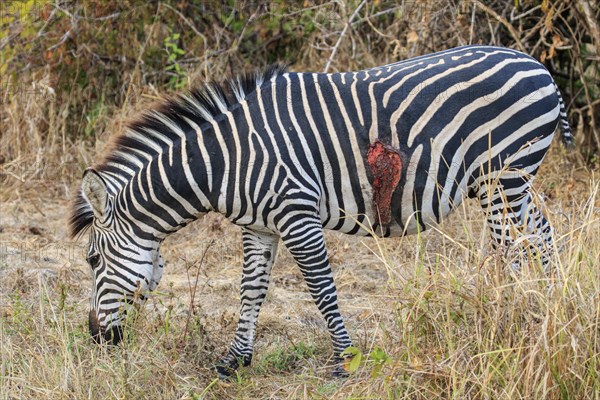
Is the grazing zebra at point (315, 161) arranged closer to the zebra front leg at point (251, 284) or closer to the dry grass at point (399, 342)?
the zebra front leg at point (251, 284)

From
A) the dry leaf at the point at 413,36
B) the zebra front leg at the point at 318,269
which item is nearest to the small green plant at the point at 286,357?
the zebra front leg at the point at 318,269

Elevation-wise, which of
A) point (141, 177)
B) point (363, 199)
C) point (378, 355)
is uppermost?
point (141, 177)

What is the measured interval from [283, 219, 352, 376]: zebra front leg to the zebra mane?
91 centimetres

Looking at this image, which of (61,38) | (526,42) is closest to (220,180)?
(526,42)

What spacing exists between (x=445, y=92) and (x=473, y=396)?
2032 millimetres

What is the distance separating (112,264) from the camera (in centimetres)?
505

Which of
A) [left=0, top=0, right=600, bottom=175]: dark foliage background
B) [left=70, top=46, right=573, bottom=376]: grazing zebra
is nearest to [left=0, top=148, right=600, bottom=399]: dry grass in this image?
[left=70, top=46, right=573, bottom=376]: grazing zebra

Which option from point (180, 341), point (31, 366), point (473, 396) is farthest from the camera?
point (180, 341)

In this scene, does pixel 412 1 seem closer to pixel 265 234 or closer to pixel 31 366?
pixel 265 234

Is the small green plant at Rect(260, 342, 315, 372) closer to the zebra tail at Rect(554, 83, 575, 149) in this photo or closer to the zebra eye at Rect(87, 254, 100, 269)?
the zebra eye at Rect(87, 254, 100, 269)

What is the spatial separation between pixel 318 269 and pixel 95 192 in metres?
1.40

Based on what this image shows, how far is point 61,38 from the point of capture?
9797 mm

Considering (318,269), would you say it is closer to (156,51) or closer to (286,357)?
(286,357)

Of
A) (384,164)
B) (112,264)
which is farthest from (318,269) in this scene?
(112,264)
